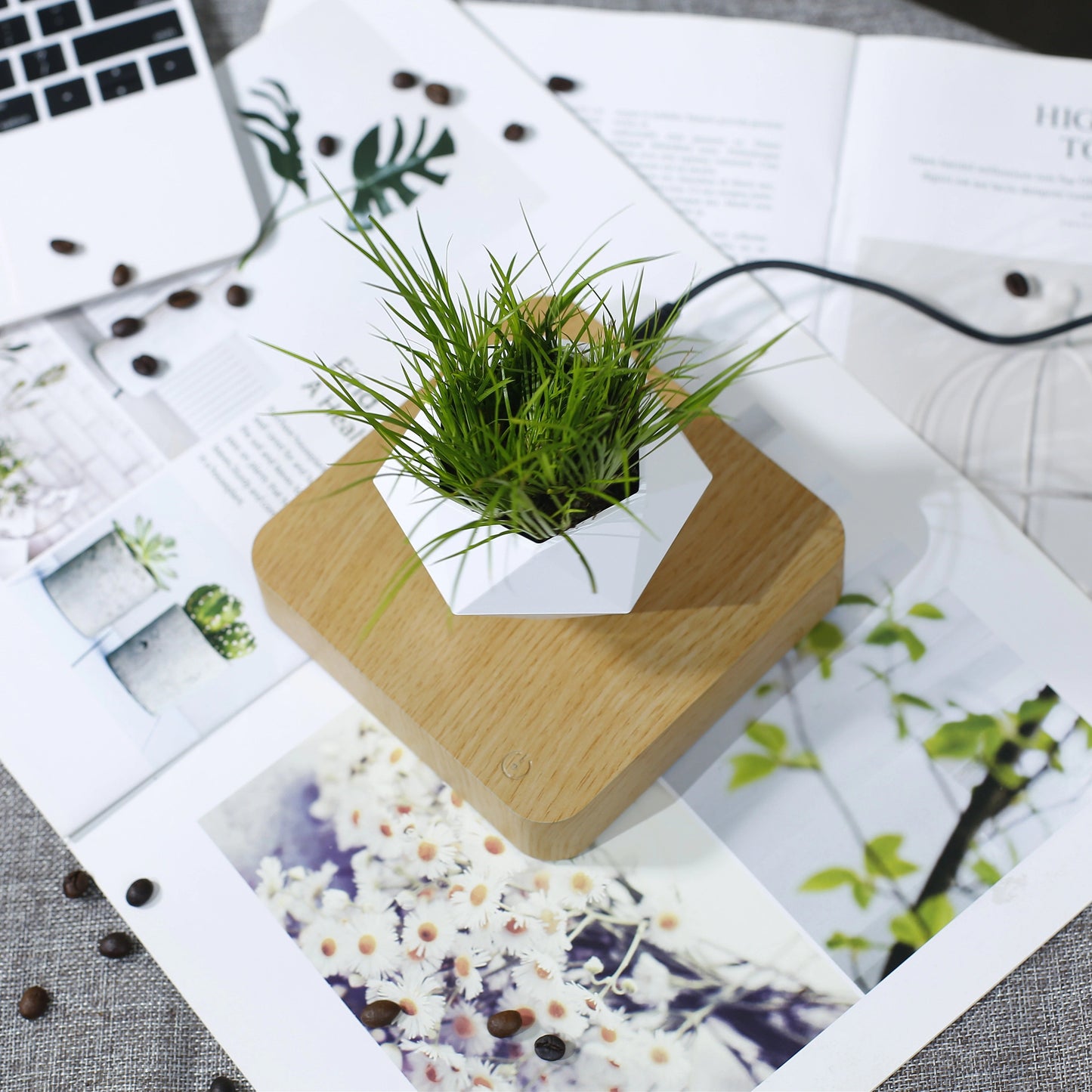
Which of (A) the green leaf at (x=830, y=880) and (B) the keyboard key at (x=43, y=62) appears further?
(B) the keyboard key at (x=43, y=62)

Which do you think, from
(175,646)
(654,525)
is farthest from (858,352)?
(175,646)

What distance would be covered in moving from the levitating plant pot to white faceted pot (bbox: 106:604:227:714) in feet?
0.05

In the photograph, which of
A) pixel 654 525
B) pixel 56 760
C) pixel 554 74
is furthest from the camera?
pixel 554 74

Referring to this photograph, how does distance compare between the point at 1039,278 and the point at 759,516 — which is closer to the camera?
the point at 759,516

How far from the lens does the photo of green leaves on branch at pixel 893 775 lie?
42cm

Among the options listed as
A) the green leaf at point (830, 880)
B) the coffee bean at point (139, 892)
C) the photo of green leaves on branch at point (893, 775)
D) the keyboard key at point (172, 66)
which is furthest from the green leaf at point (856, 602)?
the keyboard key at point (172, 66)

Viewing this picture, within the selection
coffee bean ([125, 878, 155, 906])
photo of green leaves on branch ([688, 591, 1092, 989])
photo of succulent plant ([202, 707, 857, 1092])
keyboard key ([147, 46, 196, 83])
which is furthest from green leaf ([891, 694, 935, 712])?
keyboard key ([147, 46, 196, 83])

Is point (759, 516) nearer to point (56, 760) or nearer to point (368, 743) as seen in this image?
point (368, 743)

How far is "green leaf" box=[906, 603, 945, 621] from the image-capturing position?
0.45 meters

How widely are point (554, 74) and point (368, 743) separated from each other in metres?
0.37

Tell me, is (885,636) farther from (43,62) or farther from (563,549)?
(43,62)

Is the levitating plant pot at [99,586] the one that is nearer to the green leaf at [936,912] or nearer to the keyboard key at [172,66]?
the keyboard key at [172,66]

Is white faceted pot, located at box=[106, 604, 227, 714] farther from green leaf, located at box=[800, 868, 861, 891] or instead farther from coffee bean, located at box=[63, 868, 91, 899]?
green leaf, located at box=[800, 868, 861, 891]

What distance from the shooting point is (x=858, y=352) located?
493 millimetres
